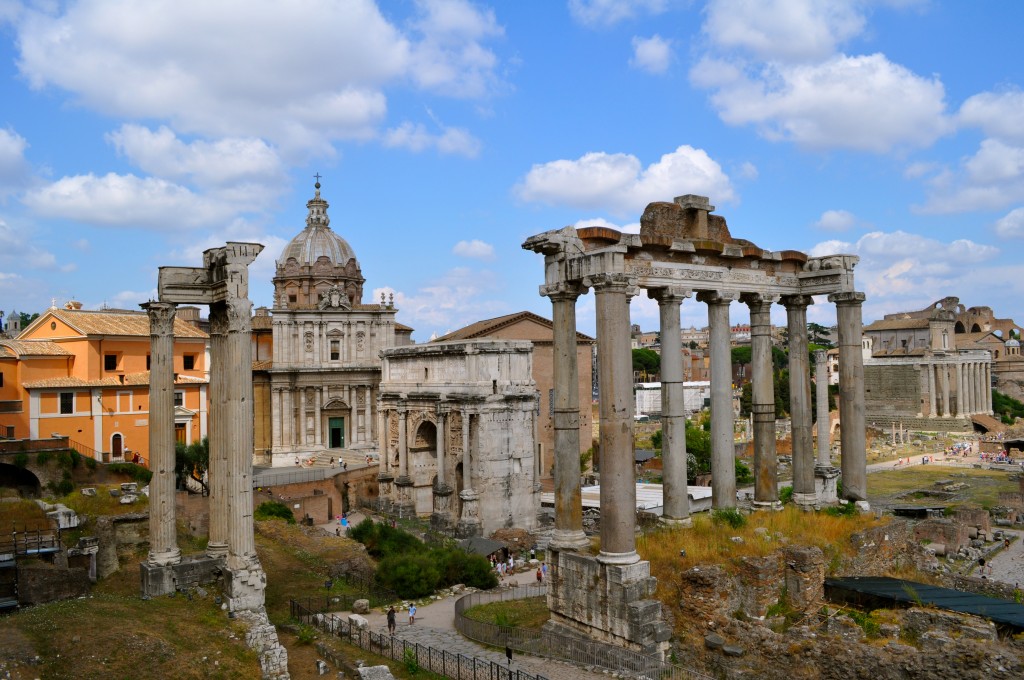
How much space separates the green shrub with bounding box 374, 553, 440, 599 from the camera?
878 inches

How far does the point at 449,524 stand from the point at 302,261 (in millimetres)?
21844

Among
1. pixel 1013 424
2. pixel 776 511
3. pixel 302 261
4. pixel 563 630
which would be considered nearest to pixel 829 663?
pixel 563 630

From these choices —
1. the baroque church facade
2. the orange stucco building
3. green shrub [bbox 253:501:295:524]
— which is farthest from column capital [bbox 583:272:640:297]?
the baroque church facade

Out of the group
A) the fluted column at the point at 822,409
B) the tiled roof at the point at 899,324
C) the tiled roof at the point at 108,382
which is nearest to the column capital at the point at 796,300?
the fluted column at the point at 822,409

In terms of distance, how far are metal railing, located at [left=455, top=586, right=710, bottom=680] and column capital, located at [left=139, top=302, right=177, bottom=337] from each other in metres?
8.91

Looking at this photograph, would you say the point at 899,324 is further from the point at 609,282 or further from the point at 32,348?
the point at 609,282

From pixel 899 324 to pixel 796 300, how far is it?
104561 millimetres

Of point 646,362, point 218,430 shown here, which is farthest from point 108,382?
point 646,362

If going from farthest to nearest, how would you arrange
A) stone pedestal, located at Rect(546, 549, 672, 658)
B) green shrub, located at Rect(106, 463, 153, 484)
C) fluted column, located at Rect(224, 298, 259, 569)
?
green shrub, located at Rect(106, 463, 153, 484) < fluted column, located at Rect(224, 298, 259, 569) < stone pedestal, located at Rect(546, 549, 672, 658)

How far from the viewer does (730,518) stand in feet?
53.1

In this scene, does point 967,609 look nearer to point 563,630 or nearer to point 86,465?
point 563,630

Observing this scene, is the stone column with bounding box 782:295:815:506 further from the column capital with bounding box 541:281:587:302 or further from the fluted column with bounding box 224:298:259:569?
the fluted column with bounding box 224:298:259:569

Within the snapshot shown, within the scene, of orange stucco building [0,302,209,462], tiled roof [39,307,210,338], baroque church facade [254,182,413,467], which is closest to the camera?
orange stucco building [0,302,209,462]

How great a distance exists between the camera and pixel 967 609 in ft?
42.8
